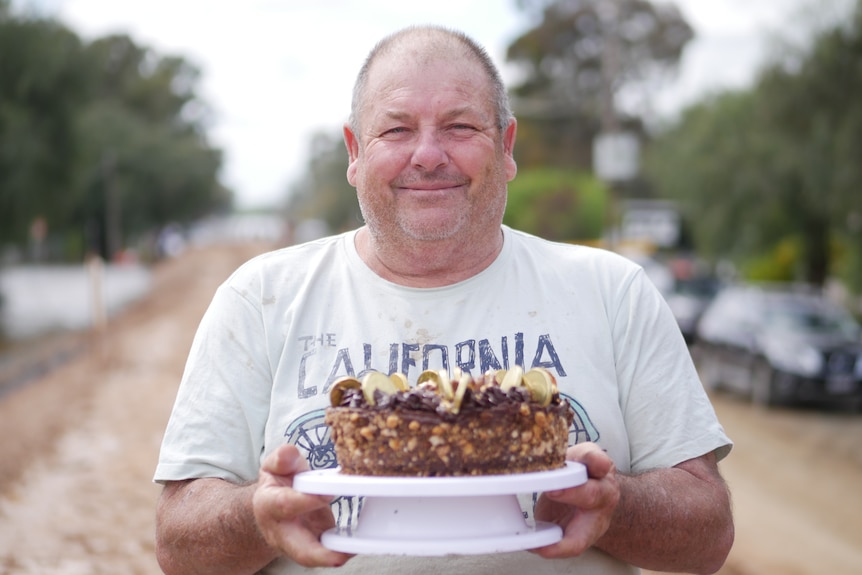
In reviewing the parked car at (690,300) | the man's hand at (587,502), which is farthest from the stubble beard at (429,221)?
the parked car at (690,300)

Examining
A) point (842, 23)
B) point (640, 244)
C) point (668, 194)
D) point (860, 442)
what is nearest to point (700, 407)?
point (860, 442)

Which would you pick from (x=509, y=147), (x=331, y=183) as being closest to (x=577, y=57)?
(x=331, y=183)

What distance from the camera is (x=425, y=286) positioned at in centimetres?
307

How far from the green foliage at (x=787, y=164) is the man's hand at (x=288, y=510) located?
1709 cm

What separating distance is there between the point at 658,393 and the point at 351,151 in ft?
3.76

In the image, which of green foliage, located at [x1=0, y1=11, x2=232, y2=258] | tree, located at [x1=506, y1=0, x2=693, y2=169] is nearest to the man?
green foliage, located at [x1=0, y1=11, x2=232, y2=258]

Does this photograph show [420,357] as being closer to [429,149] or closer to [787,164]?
[429,149]

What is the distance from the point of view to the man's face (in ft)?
9.44

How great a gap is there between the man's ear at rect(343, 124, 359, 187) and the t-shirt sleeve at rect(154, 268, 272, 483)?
45 cm

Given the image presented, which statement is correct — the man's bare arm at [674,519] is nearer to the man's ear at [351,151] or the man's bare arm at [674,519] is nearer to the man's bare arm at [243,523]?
the man's bare arm at [243,523]

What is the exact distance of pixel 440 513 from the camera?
2.22 meters

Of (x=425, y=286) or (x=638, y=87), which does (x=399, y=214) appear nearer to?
(x=425, y=286)

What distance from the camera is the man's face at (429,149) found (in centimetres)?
288

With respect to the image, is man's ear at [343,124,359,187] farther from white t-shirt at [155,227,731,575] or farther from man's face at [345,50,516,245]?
white t-shirt at [155,227,731,575]
